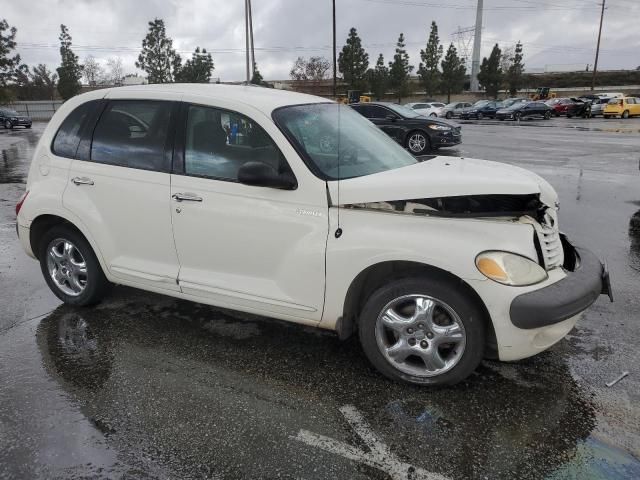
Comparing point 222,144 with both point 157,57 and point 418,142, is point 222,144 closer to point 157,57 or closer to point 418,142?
point 418,142

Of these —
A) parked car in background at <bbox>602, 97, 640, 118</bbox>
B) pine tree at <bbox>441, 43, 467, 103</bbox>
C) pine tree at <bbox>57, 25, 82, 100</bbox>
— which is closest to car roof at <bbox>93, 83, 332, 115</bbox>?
parked car in background at <bbox>602, 97, 640, 118</bbox>

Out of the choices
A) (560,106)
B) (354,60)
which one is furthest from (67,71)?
(560,106)

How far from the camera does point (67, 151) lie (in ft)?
14.1

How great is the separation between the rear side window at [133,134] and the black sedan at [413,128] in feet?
39.5

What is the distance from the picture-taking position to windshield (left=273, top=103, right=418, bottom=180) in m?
3.48

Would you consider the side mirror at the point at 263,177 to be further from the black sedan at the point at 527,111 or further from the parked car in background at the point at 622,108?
the parked car in background at the point at 622,108

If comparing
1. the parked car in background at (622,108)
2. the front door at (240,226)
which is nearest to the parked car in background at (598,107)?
the parked car in background at (622,108)

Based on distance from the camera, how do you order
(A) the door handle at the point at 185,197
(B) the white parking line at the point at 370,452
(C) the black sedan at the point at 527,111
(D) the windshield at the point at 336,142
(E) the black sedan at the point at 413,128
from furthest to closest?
1. (C) the black sedan at the point at 527,111
2. (E) the black sedan at the point at 413,128
3. (A) the door handle at the point at 185,197
4. (D) the windshield at the point at 336,142
5. (B) the white parking line at the point at 370,452

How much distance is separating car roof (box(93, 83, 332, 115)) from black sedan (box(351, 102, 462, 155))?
38.5 ft

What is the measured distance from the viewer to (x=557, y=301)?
2914 mm

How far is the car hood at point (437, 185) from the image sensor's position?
10.2 feet

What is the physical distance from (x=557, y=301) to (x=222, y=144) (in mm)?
2424

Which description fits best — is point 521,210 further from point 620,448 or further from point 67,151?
point 67,151

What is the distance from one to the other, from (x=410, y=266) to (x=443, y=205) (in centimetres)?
44
